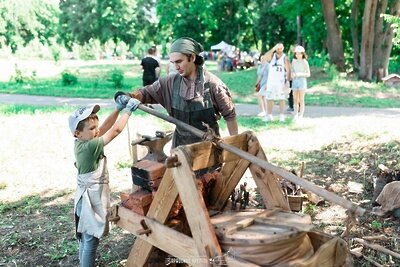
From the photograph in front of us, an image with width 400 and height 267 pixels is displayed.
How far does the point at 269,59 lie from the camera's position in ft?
31.5

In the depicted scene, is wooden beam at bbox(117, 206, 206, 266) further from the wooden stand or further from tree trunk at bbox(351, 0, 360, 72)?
tree trunk at bbox(351, 0, 360, 72)

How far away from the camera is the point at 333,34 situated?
59.5 feet

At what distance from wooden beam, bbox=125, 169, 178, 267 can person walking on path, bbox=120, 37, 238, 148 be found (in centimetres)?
76

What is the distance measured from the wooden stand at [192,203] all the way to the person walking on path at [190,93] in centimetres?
49

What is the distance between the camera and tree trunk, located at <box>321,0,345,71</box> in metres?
17.3

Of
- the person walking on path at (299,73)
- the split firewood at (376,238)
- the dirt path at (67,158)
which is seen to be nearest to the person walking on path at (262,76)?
the person walking on path at (299,73)

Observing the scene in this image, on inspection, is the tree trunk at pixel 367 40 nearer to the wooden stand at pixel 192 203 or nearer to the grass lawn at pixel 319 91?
the grass lawn at pixel 319 91

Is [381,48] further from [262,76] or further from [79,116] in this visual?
[79,116]

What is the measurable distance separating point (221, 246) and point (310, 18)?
24508 mm

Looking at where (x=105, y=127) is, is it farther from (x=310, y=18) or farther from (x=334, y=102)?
(x=310, y=18)

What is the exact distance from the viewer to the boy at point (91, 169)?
3072 millimetres

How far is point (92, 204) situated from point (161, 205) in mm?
608

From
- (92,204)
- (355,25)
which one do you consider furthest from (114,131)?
(355,25)

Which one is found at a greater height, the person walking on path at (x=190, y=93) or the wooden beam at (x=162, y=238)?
the person walking on path at (x=190, y=93)
